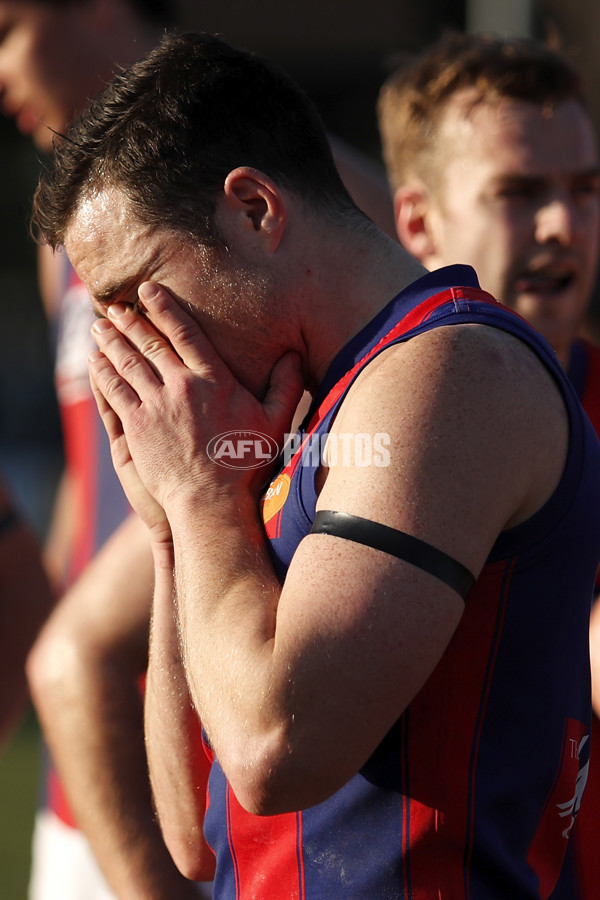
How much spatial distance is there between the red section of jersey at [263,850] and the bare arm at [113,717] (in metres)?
0.72

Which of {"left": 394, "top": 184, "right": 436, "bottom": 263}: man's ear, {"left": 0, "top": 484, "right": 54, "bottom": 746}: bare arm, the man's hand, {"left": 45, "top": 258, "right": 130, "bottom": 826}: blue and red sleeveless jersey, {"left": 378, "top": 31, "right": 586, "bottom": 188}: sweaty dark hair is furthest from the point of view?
{"left": 45, "top": 258, "right": 130, "bottom": 826}: blue and red sleeveless jersey

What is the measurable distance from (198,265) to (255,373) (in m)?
0.19

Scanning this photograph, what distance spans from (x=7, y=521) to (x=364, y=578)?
88.7 inches

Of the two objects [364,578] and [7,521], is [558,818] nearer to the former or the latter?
[364,578]

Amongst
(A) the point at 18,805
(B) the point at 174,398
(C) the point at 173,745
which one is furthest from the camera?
(A) the point at 18,805

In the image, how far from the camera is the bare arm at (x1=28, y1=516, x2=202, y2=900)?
2348mm

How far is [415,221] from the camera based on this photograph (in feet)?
10.2

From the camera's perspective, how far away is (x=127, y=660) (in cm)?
242

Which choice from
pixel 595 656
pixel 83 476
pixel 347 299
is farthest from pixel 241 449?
pixel 83 476

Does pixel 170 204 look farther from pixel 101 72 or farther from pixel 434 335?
pixel 101 72

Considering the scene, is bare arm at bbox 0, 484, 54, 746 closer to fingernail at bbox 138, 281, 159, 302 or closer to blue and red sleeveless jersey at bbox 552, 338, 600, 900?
blue and red sleeveless jersey at bbox 552, 338, 600, 900

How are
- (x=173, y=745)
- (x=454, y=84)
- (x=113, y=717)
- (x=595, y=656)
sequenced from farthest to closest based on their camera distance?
(x=454, y=84)
(x=113, y=717)
(x=595, y=656)
(x=173, y=745)

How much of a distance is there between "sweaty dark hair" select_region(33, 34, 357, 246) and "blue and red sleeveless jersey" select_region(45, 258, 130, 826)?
1.71 meters

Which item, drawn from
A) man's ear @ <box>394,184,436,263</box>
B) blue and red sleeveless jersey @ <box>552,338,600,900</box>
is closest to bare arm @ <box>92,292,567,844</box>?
blue and red sleeveless jersey @ <box>552,338,600,900</box>
